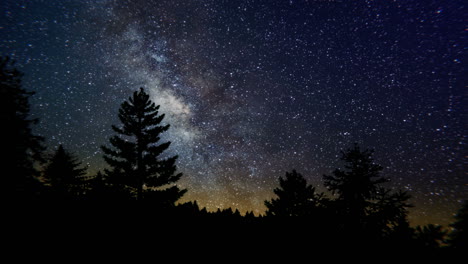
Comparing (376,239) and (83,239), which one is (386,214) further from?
(83,239)

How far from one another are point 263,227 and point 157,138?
17593 mm

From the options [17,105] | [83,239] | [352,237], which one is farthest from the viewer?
[17,105]

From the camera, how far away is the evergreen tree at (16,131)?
43.1ft

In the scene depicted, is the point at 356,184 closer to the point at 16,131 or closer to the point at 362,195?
the point at 362,195

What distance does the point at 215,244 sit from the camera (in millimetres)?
3344

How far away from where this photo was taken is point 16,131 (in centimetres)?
1439

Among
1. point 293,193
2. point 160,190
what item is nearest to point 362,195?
point 293,193

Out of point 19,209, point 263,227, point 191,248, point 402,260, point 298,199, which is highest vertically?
point 298,199

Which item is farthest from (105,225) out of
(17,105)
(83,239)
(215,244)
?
(17,105)

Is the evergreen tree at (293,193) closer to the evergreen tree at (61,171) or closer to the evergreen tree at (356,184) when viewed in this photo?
the evergreen tree at (356,184)

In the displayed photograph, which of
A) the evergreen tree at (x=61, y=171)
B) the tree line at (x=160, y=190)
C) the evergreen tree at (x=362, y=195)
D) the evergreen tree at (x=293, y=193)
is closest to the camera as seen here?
the tree line at (x=160, y=190)

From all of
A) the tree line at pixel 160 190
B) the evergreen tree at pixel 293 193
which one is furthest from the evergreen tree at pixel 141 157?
the evergreen tree at pixel 293 193

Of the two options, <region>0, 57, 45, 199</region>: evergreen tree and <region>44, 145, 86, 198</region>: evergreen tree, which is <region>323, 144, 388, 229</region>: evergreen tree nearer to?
<region>0, 57, 45, 199</region>: evergreen tree

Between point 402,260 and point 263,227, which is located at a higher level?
point 263,227
